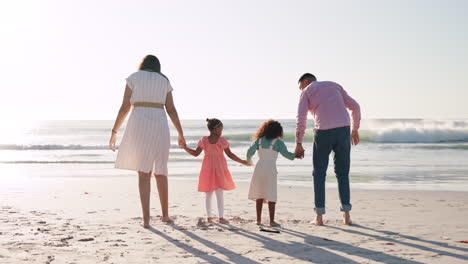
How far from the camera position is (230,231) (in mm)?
5281

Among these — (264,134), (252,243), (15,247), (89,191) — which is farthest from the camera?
(89,191)

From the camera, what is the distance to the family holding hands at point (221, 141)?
5516mm

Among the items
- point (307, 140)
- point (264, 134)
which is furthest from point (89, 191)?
point (307, 140)

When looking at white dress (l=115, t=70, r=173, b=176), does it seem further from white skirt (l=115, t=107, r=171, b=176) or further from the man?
the man

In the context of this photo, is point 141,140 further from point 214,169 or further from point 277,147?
point 277,147

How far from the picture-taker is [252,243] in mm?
4648

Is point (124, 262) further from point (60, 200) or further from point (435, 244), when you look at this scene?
point (60, 200)

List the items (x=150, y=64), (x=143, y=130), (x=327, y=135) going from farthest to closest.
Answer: (x=327, y=135)
(x=150, y=64)
(x=143, y=130)

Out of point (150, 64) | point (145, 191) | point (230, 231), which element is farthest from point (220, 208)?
point (150, 64)

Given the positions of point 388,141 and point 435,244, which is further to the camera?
point 388,141

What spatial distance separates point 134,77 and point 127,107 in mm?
335

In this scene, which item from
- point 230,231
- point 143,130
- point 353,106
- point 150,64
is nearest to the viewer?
point 230,231

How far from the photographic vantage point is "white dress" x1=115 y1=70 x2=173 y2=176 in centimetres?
550

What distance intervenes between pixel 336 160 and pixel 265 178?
0.84 m
